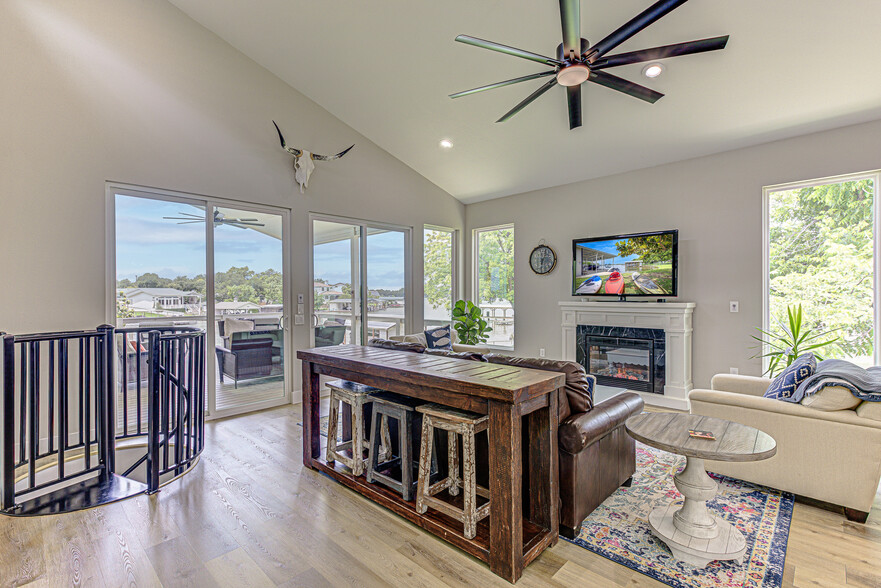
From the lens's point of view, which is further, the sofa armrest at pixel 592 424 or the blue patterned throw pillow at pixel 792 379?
the blue patterned throw pillow at pixel 792 379

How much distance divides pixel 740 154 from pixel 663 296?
5.38ft

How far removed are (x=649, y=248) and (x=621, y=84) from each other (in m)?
2.49

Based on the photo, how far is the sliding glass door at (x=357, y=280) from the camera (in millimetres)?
5070

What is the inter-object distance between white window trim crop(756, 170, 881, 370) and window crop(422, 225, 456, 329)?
402 centimetres

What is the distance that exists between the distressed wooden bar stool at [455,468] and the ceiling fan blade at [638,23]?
223cm

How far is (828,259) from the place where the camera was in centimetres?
391

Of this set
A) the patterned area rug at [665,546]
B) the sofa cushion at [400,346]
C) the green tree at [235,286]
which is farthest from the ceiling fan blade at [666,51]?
the green tree at [235,286]

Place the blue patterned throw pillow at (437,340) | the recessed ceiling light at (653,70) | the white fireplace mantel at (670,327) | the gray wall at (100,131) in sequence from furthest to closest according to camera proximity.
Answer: the blue patterned throw pillow at (437,340) < the white fireplace mantel at (670,327) < the recessed ceiling light at (653,70) < the gray wall at (100,131)

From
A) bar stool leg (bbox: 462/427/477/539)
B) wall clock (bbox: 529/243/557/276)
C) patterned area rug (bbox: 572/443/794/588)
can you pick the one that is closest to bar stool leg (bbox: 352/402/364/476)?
bar stool leg (bbox: 462/427/477/539)

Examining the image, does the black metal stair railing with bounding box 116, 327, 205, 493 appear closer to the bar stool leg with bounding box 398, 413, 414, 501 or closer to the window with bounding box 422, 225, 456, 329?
the bar stool leg with bounding box 398, 413, 414, 501

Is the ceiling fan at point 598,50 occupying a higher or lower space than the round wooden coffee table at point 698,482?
higher

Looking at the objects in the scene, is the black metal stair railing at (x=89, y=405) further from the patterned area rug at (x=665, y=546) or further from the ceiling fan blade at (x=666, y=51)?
the ceiling fan blade at (x=666, y=51)

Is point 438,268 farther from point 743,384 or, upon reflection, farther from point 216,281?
point 743,384

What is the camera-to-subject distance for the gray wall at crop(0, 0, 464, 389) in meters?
3.12
